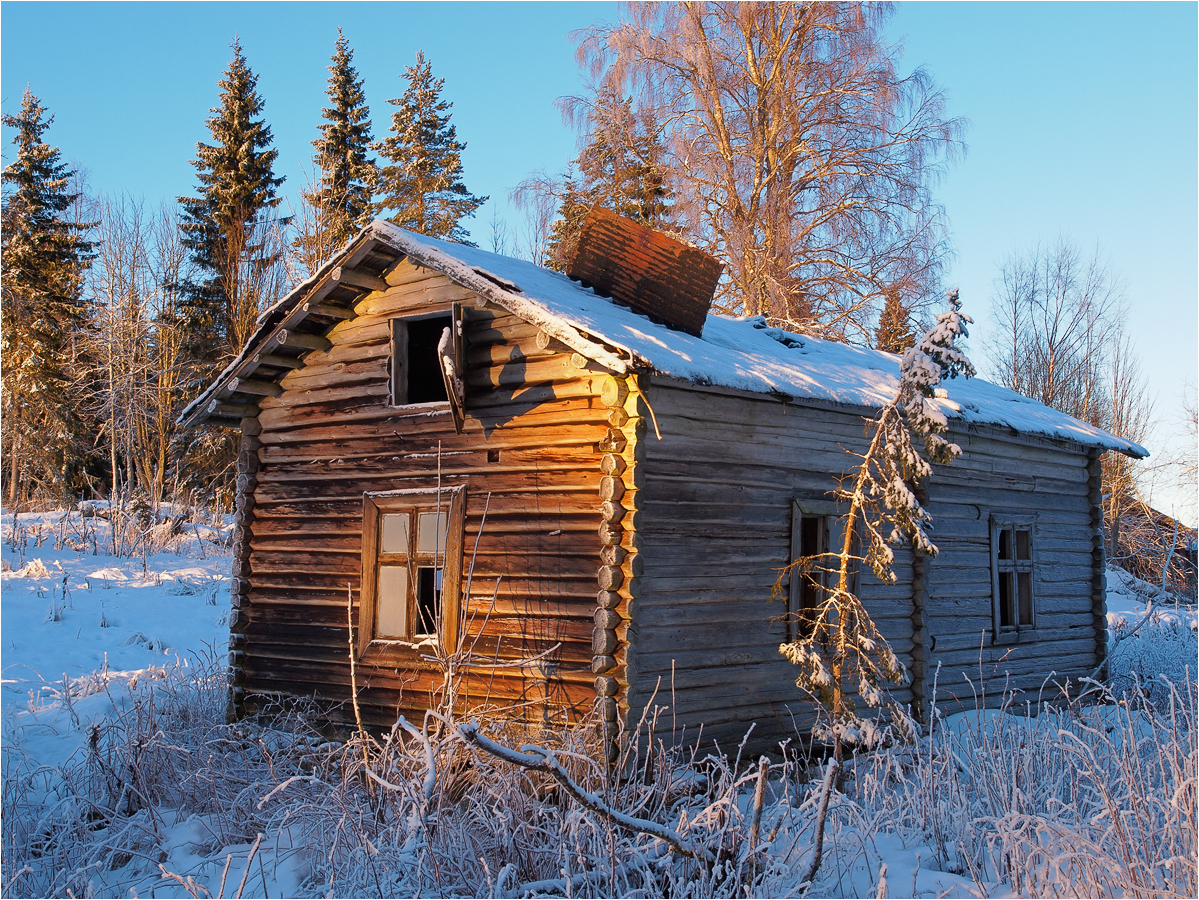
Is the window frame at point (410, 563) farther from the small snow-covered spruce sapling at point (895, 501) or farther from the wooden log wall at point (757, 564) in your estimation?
the small snow-covered spruce sapling at point (895, 501)

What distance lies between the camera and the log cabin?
8.05 metres

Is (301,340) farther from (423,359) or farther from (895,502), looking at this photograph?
(895,502)

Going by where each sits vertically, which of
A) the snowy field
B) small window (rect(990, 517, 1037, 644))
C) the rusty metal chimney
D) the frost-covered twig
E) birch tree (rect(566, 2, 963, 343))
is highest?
birch tree (rect(566, 2, 963, 343))

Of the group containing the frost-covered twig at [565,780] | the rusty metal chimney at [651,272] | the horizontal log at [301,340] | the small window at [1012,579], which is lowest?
the frost-covered twig at [565,780]

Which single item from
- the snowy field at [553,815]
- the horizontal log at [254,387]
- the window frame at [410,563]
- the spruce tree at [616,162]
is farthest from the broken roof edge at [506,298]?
the spruce tree at [616,162]

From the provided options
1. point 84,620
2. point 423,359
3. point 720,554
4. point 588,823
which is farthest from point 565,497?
point 84,620

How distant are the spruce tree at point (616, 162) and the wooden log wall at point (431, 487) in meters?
8.56

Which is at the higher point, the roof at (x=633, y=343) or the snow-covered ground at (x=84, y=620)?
the roof at (x=633, y=343)

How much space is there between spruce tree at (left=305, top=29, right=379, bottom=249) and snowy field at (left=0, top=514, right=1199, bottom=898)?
19.2 meters

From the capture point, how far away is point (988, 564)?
1155 centimetres

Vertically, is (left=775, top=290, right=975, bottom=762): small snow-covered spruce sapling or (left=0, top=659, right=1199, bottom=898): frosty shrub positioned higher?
(left=775, top=290, right=975, bottom=762): small snow-covered spruce sapling

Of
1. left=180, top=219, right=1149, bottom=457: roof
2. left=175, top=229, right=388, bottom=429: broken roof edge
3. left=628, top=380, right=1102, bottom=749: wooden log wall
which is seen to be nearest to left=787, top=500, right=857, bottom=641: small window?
left=628, top=380, right=1102, bottom=749: wooden log wall

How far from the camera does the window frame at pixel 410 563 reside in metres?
8.70

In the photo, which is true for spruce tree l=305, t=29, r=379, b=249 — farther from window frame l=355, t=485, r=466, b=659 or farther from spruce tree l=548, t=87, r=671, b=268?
window frame l=355, t=485, r=466, b=659
